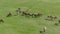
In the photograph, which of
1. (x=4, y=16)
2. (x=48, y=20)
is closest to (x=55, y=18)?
(x=48, y=20)

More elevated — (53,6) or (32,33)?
(53,6)

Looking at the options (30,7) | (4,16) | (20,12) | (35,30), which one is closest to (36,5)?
(30,7)

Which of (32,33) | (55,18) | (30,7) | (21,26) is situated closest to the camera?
(32,33)

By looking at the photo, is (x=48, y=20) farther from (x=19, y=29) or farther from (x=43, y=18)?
(x=19, y=29)

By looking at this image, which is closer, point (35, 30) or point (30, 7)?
point (35, 30)

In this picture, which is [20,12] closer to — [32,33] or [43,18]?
[43,18]

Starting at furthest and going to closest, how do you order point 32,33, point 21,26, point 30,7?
point 30,7
point 21,26
point 32,33
